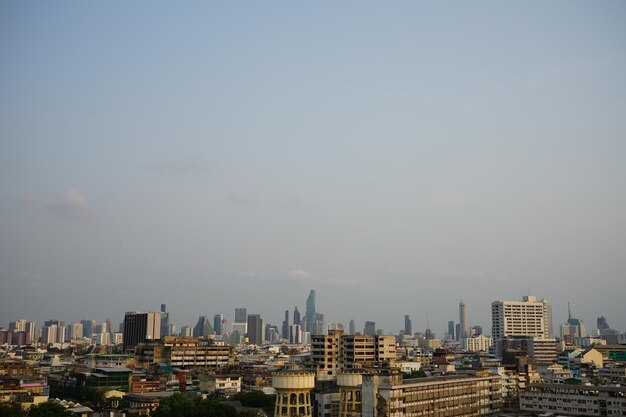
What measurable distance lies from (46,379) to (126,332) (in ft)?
345

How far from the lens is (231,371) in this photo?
332 feet

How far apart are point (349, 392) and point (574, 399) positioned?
899 inches

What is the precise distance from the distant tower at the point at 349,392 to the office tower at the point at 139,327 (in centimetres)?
13065

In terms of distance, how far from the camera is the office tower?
180625mm

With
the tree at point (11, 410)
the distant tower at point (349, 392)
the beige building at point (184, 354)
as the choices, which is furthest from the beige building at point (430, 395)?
the beige building at point (184, 354)

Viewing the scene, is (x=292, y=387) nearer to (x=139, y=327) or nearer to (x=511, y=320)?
(x=139, y=327)

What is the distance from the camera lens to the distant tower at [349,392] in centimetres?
5691

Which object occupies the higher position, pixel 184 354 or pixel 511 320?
pixel 511 320

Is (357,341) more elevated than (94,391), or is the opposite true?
(357,341)

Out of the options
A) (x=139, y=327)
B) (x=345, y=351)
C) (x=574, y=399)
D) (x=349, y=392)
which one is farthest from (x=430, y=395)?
(x=139, y=327)

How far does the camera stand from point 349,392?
5800 centimetres

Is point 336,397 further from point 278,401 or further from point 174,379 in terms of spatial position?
point 174,379

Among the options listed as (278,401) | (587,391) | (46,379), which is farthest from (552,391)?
(46,379)

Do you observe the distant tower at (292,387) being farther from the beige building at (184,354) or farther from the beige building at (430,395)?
the beige building at (184,354)
